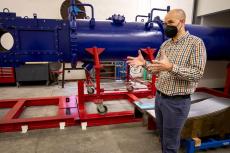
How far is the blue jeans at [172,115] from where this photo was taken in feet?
5.03

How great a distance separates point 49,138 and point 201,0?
422 cm

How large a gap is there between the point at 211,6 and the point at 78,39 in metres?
2.94

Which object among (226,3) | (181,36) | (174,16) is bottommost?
(181,36)

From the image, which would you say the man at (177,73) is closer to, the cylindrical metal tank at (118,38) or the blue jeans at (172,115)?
the blue jeans at (172,115)

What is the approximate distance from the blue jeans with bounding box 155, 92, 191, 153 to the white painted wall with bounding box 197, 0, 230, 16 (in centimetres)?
281

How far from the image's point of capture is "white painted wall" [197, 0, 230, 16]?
137 inches

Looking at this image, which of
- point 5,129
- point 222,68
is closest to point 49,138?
point 5,129

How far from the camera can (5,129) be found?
2.81 metres

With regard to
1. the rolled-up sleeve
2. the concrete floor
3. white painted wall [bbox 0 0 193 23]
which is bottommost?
the concrete floor

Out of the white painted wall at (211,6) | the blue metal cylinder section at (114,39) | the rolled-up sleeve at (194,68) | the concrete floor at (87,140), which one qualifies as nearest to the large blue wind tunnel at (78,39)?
the blue metal cylinder section at (114,39)

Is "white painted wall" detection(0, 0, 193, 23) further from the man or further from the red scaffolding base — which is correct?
the man

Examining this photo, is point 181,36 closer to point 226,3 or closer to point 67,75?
point 226,3

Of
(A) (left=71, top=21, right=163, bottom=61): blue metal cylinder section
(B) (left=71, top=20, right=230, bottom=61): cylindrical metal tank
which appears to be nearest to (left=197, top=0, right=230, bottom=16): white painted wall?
(B) (left=71, top=20, right=230, bottom=61): cylindrical metal tank

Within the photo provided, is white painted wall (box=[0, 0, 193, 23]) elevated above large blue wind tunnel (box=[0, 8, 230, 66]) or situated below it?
above
